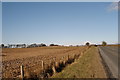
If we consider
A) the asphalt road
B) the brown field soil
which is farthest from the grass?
the brown field soil

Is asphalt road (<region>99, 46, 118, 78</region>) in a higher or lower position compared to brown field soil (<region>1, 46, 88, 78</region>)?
higher

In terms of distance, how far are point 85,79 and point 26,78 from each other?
10.7 feet

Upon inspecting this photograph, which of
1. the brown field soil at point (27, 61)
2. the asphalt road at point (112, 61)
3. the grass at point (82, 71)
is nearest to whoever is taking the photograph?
the grass at point (82, 71)

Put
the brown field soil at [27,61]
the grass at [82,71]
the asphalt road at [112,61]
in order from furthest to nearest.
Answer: the brown field soil at [27,61] < the asphalt road at [112,61] < the grass at [82,71]

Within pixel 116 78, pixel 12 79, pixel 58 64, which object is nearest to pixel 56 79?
pixel 12 79

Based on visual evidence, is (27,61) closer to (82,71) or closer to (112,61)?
(112,61)

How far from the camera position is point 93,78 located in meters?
9.98

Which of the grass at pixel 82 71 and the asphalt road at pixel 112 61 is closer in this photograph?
the grass at pixel 82 71

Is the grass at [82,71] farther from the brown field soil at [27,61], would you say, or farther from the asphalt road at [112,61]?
the brown field soil at [27,61]

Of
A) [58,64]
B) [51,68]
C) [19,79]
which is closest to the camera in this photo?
[19,79]

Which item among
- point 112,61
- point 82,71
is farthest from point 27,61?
point 82,71

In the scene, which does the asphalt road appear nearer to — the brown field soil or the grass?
the grass

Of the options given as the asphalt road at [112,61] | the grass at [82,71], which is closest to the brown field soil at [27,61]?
the grass at [82,71]

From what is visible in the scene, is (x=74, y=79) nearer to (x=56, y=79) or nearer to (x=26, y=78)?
(x=56, y=79)
